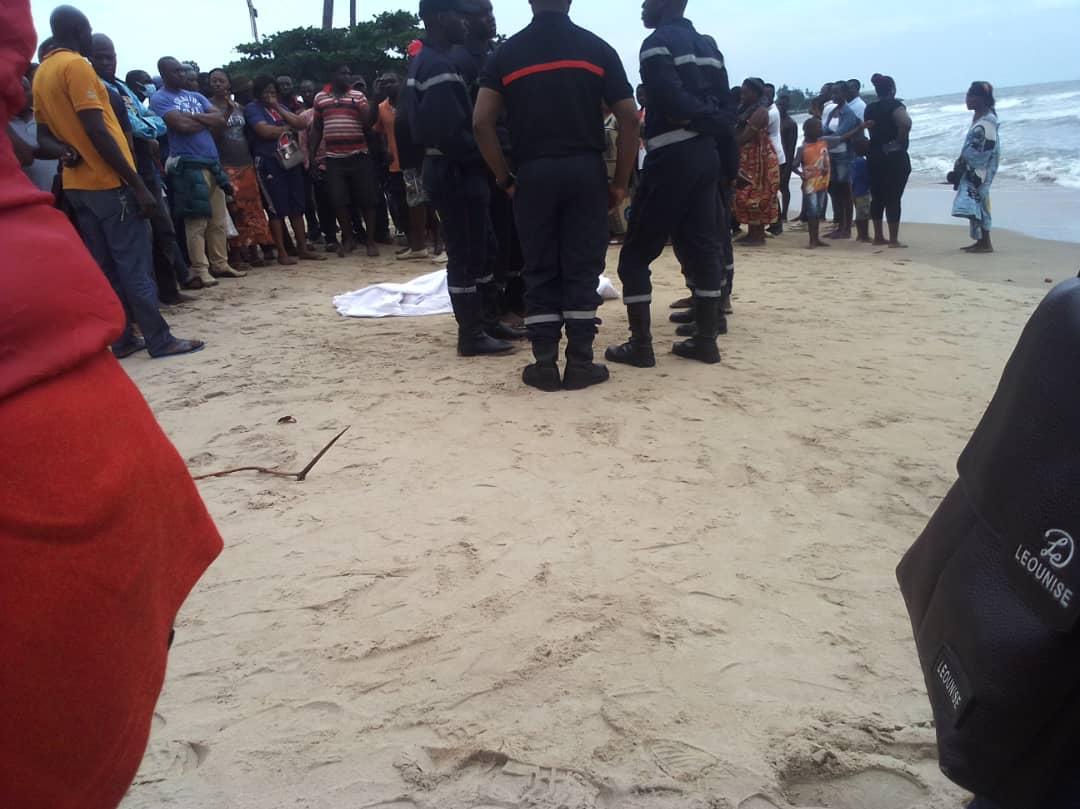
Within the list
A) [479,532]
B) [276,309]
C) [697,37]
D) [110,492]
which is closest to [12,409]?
[110,492]

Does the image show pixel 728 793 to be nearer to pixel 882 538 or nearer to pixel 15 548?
pixel 882 538

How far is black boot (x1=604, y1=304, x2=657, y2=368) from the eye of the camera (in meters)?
4.33

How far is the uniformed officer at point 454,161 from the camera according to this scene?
408 centimetres

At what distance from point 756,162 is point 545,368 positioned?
5042 mm

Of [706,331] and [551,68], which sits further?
[706,331]

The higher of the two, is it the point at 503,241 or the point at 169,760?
the point at 503,241

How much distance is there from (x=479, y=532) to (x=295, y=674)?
0.80 m

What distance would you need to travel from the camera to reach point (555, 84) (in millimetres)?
3629

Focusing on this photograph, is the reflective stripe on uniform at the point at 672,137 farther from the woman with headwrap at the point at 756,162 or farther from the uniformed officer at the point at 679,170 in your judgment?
the woman with headwrap at the point at 756,162


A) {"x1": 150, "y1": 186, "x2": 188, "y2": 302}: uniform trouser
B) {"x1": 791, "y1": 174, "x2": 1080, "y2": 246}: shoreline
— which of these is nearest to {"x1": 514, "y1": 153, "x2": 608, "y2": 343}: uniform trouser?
{"x1": 150, "y1": 186, "x2": 188, "y2": 302}: uniform trouser

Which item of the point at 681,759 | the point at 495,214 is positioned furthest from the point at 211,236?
the point at 681,759

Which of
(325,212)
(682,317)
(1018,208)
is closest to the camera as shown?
(682,317)

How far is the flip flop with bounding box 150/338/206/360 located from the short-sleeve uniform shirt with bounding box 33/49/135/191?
3.50ft

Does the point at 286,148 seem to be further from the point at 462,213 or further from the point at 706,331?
the point at 706,331
